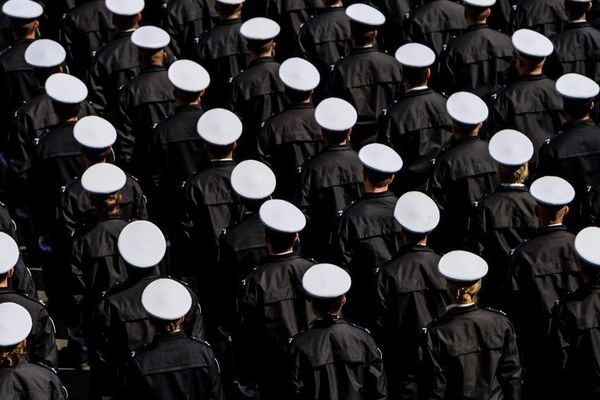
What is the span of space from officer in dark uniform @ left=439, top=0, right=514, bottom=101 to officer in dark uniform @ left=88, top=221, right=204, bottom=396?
3747 mm

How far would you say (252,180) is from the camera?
10.1 m

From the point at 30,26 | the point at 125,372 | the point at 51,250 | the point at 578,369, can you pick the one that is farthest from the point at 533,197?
the point at 30,26

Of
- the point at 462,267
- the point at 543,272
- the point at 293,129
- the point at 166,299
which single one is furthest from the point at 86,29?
the point at 462,267

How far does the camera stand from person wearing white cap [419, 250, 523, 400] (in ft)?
28.6

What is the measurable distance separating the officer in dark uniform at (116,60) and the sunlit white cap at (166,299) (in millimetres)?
3751

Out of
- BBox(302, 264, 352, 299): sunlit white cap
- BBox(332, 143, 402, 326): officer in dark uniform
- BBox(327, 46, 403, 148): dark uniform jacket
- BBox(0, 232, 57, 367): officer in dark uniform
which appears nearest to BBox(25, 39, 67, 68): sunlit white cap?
BBox(327, 46, 403, 148): dark uniform jacket

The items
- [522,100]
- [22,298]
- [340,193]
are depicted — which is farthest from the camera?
[522,100]

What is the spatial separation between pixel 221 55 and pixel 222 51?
0.15 ft

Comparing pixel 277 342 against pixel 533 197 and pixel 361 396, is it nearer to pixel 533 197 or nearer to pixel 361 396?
pixel 361 396

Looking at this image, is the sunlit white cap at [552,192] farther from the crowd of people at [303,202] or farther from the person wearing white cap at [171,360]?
the person wearing white cap at [171,360]

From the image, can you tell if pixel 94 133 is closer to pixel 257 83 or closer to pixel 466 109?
pixel 257 83

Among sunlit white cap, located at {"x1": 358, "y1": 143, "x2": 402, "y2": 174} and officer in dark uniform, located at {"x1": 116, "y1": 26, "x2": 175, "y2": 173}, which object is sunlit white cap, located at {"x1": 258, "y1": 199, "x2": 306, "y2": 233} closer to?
sunlit white cap, located at {"x1": 358, "y1": 143, "x2": 402, "y2": 174}

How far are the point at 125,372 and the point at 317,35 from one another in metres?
4.68

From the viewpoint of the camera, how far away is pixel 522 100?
11.5 m
